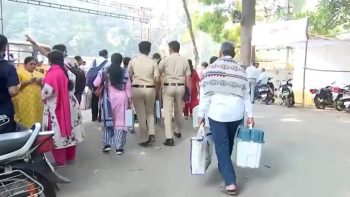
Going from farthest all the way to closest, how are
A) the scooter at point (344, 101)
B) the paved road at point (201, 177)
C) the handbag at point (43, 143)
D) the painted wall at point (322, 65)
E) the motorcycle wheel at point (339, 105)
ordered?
the painted wall at point (322, 65), the motorcycle wheel at point (339, 105), the scooter at point (344, 101), the paved road at point (201, 177), the handbag at point (43, 143)

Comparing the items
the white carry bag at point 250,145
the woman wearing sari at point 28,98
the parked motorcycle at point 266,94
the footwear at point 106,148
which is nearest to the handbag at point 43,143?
A: the white carry bag at point 250,145

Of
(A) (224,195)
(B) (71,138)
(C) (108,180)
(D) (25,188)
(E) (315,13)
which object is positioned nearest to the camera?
(D) (25,188)

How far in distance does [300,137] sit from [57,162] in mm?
4603

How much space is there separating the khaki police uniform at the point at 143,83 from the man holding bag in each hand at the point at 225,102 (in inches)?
85.1

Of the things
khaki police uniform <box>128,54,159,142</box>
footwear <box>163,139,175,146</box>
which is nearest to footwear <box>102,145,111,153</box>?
khaki police uniform <box>128,54,159,142</box>

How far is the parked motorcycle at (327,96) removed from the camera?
1280 centimetres

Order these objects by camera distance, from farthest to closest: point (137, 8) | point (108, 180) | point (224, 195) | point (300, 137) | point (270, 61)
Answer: point (270, 61), point (137, 8), point (300, 137), point (108, 180), point (224, 195)

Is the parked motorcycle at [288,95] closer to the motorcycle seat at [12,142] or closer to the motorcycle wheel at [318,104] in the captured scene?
the motorcycle wheel at [318,104]

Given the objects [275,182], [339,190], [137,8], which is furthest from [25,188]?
[137,8]

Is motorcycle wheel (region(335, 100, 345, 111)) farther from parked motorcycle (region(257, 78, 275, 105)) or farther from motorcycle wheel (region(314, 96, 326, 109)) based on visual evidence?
parked motorcycle (region(257, 78, 275, 105))

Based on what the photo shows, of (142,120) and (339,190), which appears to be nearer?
(339,190)

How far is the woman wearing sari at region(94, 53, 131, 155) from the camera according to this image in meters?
6.17

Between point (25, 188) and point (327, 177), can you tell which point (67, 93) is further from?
point (327, 177)

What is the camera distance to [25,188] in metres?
3.03
